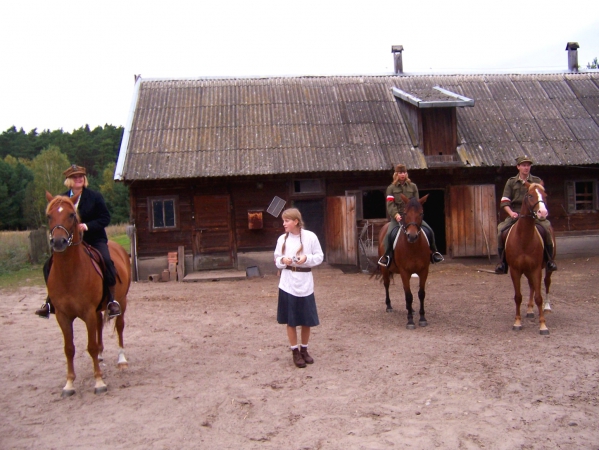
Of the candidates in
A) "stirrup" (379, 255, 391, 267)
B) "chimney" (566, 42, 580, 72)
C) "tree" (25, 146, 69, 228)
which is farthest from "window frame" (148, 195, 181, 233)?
"tree" (25, 146, 69, 228)

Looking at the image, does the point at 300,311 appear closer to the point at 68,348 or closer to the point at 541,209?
the point at 68,348

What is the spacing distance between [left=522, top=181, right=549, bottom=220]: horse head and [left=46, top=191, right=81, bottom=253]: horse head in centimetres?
542

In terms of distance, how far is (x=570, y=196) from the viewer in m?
15.9

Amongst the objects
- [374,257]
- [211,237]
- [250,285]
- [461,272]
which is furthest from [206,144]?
[461,272]

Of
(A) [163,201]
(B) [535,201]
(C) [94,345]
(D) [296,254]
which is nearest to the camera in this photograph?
(C) [94,345]

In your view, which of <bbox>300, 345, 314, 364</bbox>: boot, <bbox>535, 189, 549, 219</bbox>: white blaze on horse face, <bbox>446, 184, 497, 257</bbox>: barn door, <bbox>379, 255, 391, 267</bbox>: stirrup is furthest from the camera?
<bbox>446, 184, 497, 257</bbox>: barn door

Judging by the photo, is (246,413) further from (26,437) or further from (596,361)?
(596,361)

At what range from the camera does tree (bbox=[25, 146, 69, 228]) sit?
4153 cm

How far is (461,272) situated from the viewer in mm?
13977

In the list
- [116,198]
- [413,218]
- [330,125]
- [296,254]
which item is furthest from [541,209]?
[116,198]

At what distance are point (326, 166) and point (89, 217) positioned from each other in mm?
9097

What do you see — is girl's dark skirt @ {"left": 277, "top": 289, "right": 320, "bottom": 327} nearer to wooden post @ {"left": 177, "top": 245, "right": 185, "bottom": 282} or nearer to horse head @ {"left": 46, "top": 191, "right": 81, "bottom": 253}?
horse head @ {"left": 46, "top": 191, "right": 81, "bottom": 253}

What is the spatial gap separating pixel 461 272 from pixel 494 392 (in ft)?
30.6

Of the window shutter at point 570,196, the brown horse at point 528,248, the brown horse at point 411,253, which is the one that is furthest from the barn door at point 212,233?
the window shutter at point 570,196
